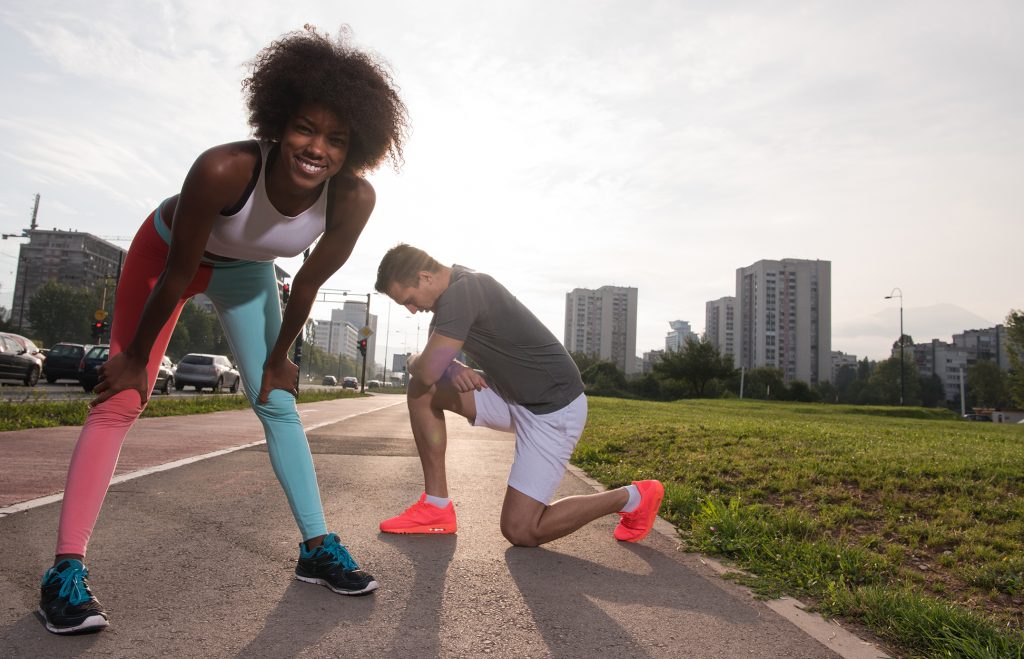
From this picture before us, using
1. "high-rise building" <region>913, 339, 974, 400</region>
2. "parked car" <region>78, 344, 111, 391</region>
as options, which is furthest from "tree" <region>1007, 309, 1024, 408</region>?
"high-rise building" <region>913, 339, 974, 400</region>

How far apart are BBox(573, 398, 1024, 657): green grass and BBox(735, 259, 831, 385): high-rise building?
128104 millimetres

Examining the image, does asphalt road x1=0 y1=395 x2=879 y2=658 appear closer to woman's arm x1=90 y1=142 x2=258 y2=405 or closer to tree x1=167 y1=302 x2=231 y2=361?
woman's arm x1=90 y1=142 x2=258 y2=405

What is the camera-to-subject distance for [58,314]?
70500 millimetres

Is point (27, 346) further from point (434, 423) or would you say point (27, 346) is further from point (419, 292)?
point (419, 292)

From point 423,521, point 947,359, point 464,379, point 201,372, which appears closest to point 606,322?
point 947,359

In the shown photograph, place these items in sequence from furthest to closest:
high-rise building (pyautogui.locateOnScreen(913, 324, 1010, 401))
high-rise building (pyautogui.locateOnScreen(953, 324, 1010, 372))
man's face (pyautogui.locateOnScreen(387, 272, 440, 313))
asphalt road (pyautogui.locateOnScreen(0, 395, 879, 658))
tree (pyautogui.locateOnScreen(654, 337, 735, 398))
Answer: high-rise building (pyautogui.locateOnScreen(913, 324, 1010, 401)) < high-rise building (pyautogui.locateOnScreen(953, 324, 1010, 372)) < tree (pyautogui.locateOnScreen(654, 337, 735, 398)) < man's face (pyautogui.locateOnScreen(387, 272, 440, 313)) < asphalt road (pyautogui.locateOnScreen(0, 395, 879, 658))

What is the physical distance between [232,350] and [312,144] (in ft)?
2.96

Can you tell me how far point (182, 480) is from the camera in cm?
525

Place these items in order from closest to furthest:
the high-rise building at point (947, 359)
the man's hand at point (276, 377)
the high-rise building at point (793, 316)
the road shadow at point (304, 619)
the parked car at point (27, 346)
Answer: the road shadow at point (304, 619), the man's hand at point (276, 377), the parked car at point (27, 346), the high-rise building at point (793, 316), the high-rise building at point (947, 359)

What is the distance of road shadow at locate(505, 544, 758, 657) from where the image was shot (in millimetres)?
2410

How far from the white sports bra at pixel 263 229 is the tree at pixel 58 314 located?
263 ft

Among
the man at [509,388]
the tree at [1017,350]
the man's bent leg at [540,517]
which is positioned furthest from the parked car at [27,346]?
the tree at [1017,350]

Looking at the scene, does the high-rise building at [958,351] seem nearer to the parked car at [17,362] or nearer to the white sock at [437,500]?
the parked car at [17,362]

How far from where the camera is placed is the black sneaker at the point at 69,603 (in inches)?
85.1
